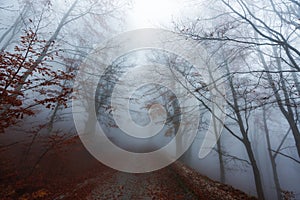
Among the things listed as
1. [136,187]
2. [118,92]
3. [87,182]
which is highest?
[118,92]

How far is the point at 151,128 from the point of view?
27.7 m

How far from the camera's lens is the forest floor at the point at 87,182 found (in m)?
5.09

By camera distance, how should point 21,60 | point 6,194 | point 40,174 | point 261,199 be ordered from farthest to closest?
point 40,174 < point 6,194 < point 261,199 < point 21,60

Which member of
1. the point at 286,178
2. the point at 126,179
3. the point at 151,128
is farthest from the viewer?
the point at 151,128

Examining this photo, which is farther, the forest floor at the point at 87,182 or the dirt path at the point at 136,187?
the dirt path at the point at 136,187

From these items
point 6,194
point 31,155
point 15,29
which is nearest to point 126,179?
point 6,194

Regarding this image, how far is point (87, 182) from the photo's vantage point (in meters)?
6.65

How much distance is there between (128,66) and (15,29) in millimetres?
8327

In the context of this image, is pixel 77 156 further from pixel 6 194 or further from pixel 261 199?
pixel 261 199

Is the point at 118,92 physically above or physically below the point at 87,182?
above

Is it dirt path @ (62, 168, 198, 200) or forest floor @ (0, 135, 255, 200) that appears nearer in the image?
forest floor @ (0, 135, 255, 200)

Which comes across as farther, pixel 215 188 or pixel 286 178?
pixel 286 178

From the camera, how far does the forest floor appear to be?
5094 millimetres

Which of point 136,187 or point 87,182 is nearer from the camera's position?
point 136,187
